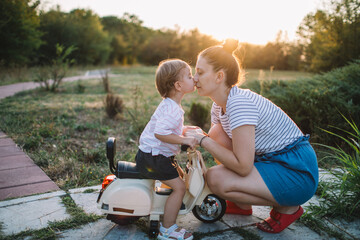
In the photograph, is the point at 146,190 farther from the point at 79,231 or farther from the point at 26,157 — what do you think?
the point at 26,157

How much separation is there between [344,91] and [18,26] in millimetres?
12302

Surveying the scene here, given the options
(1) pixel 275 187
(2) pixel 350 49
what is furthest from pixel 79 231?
(2) pixel 350 49

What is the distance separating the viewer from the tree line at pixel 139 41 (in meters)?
6.68

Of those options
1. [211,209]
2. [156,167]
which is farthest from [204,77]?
[211,209]

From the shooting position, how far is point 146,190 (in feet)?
6.07

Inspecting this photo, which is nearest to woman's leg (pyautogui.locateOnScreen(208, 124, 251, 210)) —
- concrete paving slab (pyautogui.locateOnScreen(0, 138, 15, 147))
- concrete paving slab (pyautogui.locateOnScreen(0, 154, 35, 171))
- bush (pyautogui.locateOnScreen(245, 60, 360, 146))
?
concrete paving slab (pyautogui.locateOnScreen(0, 154, 35, 171))

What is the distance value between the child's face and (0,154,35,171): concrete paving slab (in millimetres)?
2023

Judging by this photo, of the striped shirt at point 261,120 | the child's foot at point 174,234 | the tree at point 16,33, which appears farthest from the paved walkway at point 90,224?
the tree at point 16,33

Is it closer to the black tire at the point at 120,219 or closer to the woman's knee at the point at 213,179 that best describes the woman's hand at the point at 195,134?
the woman's knee at the point at 213,179

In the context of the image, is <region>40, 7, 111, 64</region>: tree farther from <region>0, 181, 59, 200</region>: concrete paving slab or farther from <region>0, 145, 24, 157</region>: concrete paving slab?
<region>0, 181, 59, 200</region>: concrete paving slab

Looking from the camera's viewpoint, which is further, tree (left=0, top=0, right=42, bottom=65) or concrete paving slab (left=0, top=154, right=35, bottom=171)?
tree (left=0, top=0, right=42, bottom=65)

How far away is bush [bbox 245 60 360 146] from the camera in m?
3.86

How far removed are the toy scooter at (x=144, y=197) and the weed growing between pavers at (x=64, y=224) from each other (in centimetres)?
21

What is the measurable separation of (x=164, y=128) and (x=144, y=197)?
48 cm
